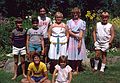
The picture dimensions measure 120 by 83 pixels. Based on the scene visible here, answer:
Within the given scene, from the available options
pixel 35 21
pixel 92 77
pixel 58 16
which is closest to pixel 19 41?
pixel 35 21

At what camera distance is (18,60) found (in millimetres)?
11695

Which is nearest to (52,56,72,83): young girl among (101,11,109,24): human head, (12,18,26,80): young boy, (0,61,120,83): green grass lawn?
(0,61,120,83): green grass lawn

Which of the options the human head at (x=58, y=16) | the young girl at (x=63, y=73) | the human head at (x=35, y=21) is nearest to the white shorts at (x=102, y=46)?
the human head at (x=58, y=16)

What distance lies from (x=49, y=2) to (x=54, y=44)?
13534 millimetres

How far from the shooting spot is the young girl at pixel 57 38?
1148cm

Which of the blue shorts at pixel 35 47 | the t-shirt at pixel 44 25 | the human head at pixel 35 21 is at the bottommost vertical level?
the blue shorts at pixel 35 47

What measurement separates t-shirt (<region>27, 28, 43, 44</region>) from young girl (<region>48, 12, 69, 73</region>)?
0.33m

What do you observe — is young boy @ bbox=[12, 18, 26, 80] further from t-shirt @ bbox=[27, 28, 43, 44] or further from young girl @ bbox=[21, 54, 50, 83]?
young girl @ bbox=[21, 54, 50, 83]

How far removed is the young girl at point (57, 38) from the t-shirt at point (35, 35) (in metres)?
0.33

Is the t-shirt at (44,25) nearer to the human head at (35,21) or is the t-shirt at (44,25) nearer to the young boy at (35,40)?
the young boy at (35,40)

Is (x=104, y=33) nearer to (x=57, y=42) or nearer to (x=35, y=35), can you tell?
(x=57, y=42)

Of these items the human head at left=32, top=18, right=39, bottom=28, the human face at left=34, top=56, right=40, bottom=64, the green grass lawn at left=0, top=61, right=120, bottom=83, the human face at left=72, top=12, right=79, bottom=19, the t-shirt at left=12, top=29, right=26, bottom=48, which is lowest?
the green grass lawn at left=0, top=61, right=120, bottom=83

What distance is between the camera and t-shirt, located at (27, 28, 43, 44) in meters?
11.3

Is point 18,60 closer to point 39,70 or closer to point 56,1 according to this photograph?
point 39,70
